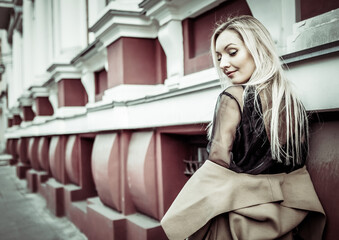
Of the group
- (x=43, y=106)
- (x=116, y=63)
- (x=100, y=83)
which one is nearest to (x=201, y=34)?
(x=116, y=63)

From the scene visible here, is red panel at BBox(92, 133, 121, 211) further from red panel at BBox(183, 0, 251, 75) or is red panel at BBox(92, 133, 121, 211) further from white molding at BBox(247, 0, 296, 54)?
white molding at BBox(247, 0, 296, 54)

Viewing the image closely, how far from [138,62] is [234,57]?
1.73 meters

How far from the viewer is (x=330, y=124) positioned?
1409 mm

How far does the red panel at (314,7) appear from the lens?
1.44 meters

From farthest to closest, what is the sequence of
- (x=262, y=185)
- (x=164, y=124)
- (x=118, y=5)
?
1. (x=118, y=5)
2. (x=164, y=124)
3. (x=262, y=185)

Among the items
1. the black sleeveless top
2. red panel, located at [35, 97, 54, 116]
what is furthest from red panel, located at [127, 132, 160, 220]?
red panel, located at [35, 97, 54, 116]

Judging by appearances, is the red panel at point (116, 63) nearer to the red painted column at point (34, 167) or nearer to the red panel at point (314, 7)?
the red panel at point (314, 7)

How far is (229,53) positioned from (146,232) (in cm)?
171

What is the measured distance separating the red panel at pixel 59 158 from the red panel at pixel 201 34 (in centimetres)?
Result: 334

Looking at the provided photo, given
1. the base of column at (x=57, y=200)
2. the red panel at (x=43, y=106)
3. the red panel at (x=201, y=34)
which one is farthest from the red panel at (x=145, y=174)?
the red panel at (x=43, y=106)

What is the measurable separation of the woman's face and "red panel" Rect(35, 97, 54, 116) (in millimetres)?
6390

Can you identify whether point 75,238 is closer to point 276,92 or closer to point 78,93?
point 78,93

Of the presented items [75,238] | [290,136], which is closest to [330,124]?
[290,136]

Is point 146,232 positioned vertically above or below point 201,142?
below
